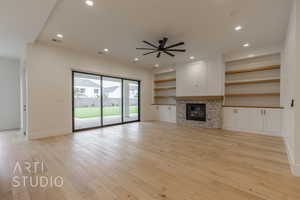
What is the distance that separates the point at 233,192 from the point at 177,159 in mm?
1104

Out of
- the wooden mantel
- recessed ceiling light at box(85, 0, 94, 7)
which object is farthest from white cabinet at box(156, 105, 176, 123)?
recessed ceiling light at box(85, 0, 94, 7)

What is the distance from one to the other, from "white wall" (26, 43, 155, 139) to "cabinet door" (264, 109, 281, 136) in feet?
20.9

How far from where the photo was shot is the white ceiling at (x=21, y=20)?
2457 mm

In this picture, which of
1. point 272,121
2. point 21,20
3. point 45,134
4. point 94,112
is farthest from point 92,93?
point 272,121

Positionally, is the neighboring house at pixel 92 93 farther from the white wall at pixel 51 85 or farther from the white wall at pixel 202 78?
the white wall at pixel 202 78

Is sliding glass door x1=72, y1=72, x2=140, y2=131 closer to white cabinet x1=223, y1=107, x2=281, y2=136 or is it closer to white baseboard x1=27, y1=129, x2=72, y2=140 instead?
white baseboard x1=27, y1=129, x2=72, y2=140

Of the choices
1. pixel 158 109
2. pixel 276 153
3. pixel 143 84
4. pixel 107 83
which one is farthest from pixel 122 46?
pixel 276 153

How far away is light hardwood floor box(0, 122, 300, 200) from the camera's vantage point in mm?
1727

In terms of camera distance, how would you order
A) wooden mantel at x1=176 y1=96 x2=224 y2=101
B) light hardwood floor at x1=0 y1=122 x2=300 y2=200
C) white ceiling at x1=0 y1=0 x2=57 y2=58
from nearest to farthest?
1. light hardwood floor at x1=0 y1=122 x2=300 y2=200
2. white ceiling at x1=0 y1=0 x2=57 y2=58
3. wooden mantel at x1=176 y1=96 x2=224 y2=101

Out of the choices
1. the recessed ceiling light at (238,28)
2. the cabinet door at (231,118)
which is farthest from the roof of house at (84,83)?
the cabinet door at (231,118)

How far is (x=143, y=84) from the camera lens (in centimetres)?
769

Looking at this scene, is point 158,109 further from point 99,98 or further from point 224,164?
point 224,164

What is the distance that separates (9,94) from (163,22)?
6.62m

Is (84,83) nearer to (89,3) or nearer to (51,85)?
(51,85)
